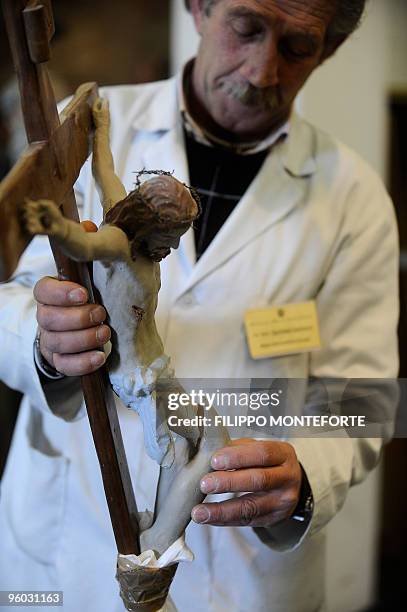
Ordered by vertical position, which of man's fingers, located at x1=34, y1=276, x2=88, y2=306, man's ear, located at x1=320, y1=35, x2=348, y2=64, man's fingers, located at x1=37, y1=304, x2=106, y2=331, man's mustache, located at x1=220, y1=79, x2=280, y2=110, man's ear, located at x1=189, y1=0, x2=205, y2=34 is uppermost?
man's ear, located at x1=189, y1=0, x2=205, y2=34

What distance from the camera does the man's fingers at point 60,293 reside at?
519 mm

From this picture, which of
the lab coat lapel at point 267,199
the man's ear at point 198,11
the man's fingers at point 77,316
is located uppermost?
the man's ear at point 198,11

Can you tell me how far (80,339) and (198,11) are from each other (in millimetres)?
480

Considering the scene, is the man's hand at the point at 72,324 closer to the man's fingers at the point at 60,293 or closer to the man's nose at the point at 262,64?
the man's fingers at the point at 60,293

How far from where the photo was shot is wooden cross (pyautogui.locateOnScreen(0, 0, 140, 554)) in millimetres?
414

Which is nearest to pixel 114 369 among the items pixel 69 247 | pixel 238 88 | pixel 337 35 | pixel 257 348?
pixel 69 247

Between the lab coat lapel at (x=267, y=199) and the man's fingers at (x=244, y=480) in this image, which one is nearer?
the man's fingers at (x=244, y=480)

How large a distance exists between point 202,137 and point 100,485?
419 millimetres

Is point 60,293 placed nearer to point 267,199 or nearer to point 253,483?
point 253,483

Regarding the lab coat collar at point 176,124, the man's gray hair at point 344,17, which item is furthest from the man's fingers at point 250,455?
the man's gray hair at point 344,17

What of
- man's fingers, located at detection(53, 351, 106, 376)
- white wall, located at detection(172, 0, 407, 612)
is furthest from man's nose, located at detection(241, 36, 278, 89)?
white wall, located at detection(172, 0, 407, 612)

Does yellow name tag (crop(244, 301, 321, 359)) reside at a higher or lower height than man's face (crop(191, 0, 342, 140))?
lower

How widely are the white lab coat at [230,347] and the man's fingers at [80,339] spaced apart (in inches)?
4.4

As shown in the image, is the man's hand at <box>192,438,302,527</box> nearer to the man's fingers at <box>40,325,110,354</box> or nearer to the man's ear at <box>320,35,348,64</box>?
the man's fingers at <box>40,325,110,354</box>
